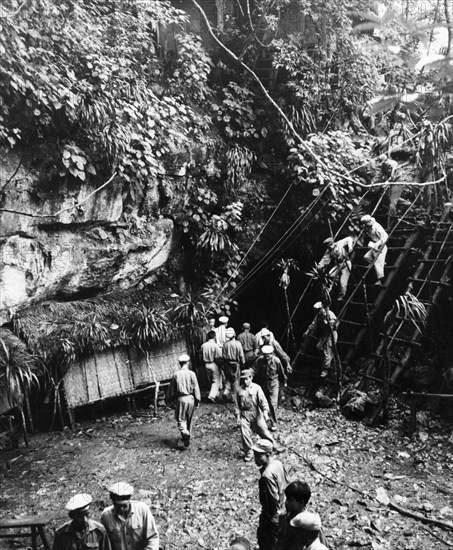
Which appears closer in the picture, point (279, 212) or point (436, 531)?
point (436, 531)

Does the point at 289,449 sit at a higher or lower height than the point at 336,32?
lower

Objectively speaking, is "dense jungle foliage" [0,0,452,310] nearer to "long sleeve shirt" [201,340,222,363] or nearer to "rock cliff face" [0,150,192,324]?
"rock cliff face" [0,150,192,324]

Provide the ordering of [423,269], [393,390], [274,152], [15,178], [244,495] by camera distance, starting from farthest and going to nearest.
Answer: [274,152] < [423,269] < [393,390] < [15,178] < [244,495]

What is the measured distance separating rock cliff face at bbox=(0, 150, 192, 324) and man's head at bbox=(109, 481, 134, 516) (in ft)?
16.2

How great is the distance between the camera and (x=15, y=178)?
794cm

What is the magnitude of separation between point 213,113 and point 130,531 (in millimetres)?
10223

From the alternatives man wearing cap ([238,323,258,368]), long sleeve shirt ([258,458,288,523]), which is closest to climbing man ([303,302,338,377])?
man wearing cap ([238,323,258,368])

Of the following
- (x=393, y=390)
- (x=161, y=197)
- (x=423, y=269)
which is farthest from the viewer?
(x=161, y=197)

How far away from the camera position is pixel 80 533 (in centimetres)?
366

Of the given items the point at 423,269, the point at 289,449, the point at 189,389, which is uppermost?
the point at 423,269

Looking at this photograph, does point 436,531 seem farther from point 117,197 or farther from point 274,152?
point 274,152

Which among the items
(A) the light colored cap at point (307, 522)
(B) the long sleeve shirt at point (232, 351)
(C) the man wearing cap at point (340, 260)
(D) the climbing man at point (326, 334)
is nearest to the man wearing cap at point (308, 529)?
(A) the light colored cap at point (307, 522)

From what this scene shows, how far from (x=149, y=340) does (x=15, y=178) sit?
449cm

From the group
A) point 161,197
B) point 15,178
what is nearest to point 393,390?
point 161,197
